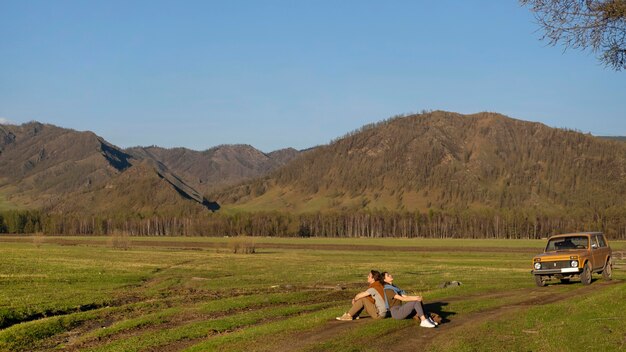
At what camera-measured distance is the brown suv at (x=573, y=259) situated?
3111 cm

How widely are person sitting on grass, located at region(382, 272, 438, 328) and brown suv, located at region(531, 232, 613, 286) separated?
13627 mm

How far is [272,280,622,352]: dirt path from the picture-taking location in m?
16.9

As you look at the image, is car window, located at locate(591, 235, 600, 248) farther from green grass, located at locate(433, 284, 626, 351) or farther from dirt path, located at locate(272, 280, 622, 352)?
green grass, located at locate(433, 284, 626, 351)

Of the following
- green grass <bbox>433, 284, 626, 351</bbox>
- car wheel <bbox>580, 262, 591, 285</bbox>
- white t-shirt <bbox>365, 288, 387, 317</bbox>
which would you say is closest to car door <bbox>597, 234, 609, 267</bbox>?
car wheel <bbox>580, 262, 591, 285</bbox>

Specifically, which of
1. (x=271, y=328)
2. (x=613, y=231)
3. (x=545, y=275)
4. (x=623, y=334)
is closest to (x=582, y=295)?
(x=545, y=275)

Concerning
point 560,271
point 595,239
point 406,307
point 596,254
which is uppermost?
point 595,239

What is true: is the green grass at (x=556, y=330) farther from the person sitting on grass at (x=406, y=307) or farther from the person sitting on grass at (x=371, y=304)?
the person sitting on grass at (x=371, y=304)

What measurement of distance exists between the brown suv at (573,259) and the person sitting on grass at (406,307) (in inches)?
536

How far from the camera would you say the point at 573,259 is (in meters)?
31.0

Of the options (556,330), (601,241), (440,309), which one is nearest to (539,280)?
(601,241)

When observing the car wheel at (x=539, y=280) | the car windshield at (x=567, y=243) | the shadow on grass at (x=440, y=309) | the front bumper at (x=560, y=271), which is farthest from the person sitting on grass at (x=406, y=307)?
the car windshield at (x=567, y=243)

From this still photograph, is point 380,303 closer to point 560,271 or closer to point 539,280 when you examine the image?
point 560,271

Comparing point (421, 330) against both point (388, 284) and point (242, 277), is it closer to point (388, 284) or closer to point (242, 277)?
point (388, 284)

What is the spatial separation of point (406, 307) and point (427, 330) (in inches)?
47.7
